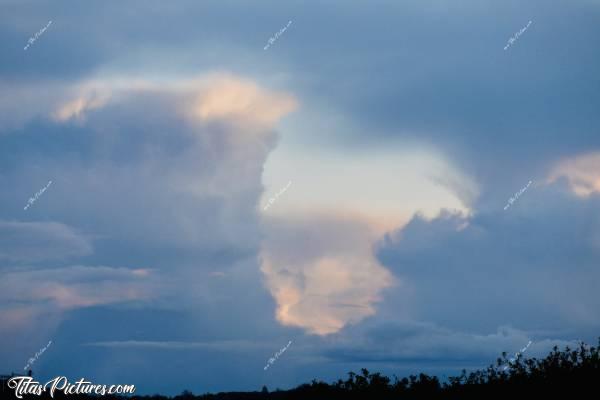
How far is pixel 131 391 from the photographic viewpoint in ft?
198

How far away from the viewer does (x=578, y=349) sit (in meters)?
42.8

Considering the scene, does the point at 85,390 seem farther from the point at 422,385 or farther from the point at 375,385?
the point at 422,385

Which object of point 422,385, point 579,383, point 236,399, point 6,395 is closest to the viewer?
point 579,383

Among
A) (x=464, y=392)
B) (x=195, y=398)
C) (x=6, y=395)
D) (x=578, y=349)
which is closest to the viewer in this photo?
(x=578, y=349)

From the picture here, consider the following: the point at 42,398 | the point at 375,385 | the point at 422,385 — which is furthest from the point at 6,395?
the point at 422,385

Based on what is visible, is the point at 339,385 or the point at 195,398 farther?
the point at 195,398

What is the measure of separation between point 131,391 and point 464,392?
98.4 ft

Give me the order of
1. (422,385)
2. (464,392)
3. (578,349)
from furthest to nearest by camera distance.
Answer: (422,385), (464,392), (578,349)

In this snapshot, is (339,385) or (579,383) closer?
(579,383)

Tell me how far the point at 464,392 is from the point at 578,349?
26.0ft

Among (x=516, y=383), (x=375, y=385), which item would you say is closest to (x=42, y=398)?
(x=375, y=385)

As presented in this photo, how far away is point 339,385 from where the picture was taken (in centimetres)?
5228

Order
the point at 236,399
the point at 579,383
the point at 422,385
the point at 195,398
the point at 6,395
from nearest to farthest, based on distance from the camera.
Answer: the point at 579,383
the point at 422,385
the point at 6,395
the point at 195,398
the point at 236,399

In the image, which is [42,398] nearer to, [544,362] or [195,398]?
[195,398]
